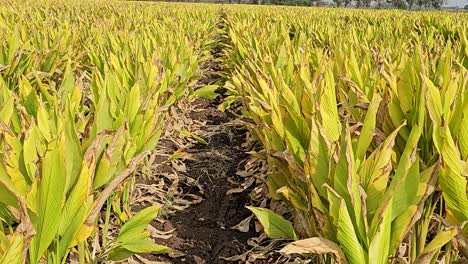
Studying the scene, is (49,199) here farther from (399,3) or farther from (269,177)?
(399,3)

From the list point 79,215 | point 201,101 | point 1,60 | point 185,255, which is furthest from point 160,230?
point 201,101

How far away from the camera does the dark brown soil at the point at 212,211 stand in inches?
86.0

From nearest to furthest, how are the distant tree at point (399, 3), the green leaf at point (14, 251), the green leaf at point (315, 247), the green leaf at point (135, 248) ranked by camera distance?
the green leaf at point (14, 251) → the green leaf at point (315, 247) → the green leaf at point (135, 248) → the distant tree at point (399, 3)

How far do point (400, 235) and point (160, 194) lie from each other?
71.2 inches

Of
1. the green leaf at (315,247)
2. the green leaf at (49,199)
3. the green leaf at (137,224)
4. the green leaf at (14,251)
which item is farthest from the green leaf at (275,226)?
the green leaf at (14,251)

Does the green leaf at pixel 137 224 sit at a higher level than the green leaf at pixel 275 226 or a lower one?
lower

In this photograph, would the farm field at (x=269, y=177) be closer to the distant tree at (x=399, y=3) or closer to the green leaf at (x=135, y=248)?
the green leaf at (x=135, y=248)

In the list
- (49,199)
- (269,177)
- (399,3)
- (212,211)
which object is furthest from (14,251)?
(399,3)

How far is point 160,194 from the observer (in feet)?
9.00

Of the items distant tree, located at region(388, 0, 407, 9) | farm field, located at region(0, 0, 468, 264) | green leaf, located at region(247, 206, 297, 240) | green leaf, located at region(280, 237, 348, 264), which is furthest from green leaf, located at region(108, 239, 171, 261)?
distant tree, located at region(388, 0, 407, 9)

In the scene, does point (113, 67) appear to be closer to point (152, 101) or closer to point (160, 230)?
point (152, 101)

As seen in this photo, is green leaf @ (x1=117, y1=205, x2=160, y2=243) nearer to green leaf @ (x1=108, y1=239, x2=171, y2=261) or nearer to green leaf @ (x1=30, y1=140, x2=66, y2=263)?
green leaf @ (x1=108, y1=239, x2=171, y2=261)

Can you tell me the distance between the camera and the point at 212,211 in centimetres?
265

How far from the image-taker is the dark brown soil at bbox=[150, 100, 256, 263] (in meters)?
2.18
